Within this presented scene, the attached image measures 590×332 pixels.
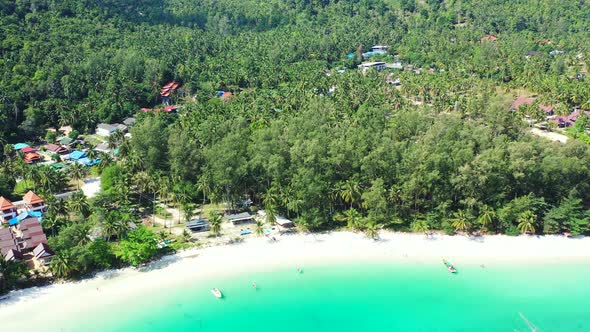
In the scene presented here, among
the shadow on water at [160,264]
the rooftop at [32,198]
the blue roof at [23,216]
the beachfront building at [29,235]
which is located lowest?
the shadow on water at [160,264]

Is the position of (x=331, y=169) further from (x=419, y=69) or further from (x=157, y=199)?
(x=419, y=69)

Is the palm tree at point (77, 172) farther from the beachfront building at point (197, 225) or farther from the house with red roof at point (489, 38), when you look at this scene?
the house with red roof at point (489, 38)

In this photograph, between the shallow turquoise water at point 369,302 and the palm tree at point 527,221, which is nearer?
the shallow turquoise water at point 369,302

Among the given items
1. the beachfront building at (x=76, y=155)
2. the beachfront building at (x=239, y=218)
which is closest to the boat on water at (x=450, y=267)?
the beachfront building at (x=239, y=218)

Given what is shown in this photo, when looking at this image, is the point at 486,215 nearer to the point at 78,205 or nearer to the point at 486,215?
the point at 486,215

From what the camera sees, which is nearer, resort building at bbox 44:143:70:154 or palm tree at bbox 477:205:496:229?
palm tree at bbox 477:205:496:229

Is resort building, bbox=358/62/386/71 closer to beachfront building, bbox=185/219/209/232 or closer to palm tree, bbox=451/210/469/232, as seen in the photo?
palm tree, bbox=451/210/469/232

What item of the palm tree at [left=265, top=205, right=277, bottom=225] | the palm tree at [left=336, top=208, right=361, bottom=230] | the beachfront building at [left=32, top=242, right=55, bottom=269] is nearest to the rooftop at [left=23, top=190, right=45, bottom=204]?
the beachfront building at [left=32, top=242, right=55, bottom=269]
